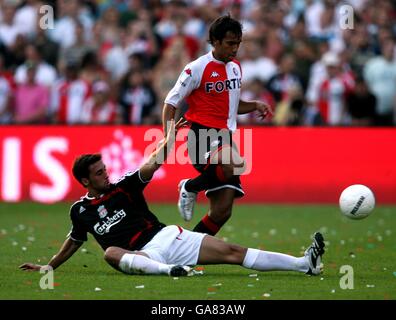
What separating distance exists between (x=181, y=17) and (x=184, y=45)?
87 centimetres

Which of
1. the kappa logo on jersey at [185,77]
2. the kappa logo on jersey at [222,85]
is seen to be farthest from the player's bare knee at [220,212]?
the kappa logo on jersey at [185,77]

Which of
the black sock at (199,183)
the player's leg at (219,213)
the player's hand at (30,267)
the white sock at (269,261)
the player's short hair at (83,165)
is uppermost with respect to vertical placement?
the player's short hair at (83,165)

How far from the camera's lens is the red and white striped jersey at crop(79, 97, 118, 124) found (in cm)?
1939

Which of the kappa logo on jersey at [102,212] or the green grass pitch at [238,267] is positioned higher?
the kappa logo on jersey at [102,212]

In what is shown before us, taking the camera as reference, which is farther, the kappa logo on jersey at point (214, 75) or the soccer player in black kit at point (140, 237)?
the kappa logo on jersey at point (214, 75)

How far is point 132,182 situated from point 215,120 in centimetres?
157

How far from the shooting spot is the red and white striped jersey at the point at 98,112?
19391 mm

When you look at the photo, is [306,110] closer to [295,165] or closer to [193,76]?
[295,165]

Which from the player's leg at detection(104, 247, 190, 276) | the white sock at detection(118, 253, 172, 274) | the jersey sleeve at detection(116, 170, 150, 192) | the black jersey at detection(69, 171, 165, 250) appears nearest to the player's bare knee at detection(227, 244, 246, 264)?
the player's leg at detection(104, 247, 190, 276)

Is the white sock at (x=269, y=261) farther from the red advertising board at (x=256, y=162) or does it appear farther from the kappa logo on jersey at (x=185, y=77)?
the red advertising board at (x=256, y=162)

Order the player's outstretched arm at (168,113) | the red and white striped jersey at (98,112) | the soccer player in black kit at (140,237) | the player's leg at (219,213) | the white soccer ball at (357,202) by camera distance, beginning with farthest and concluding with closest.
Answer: the red and white striped jersey at (98,112) → the player's leg at (219,213) → the player's outstretched arm at (168,113) → the white soccer ball at (357,202) → the soccer player in black kit at (140,237)

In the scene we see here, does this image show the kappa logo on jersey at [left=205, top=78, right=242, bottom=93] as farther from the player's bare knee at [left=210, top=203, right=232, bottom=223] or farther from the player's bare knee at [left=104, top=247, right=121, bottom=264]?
the player's bare knee at [left=104, top=247, right=121, bottom=264]

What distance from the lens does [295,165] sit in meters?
18.5

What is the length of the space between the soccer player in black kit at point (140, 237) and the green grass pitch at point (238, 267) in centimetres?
16
